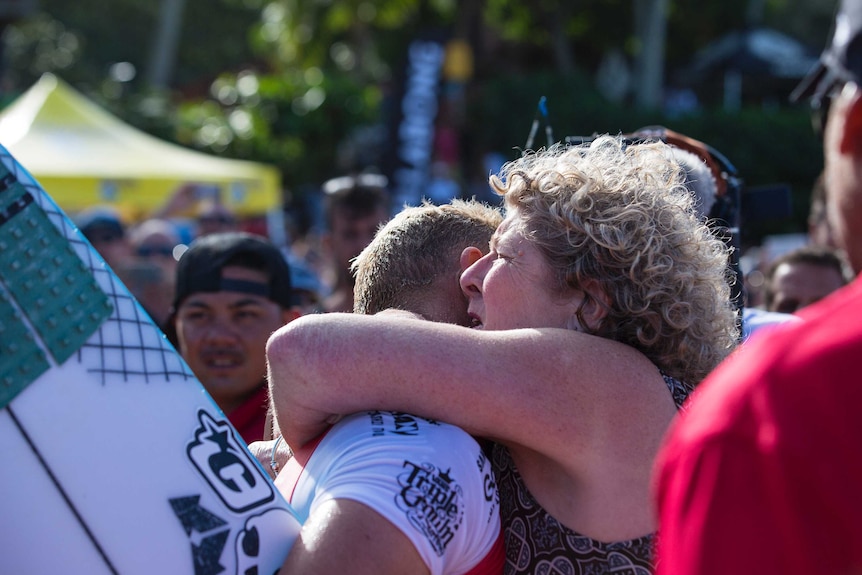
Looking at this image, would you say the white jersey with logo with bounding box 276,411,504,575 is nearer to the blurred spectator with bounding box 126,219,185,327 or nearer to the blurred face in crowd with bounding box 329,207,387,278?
the blurred face in crowd with bounding box 329,207,387,278

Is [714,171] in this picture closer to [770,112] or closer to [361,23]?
[770,112]

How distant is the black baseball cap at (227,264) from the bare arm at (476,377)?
2.00 metres

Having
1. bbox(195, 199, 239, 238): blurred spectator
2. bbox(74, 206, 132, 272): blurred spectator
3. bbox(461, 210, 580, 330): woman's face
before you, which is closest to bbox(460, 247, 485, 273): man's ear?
bbox(461, 210, 580, 330): woman's face

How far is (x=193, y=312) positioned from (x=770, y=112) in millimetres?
15951

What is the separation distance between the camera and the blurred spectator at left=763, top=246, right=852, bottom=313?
14.8 ft

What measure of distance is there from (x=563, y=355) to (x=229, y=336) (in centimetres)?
222

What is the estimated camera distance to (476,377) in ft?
5.49

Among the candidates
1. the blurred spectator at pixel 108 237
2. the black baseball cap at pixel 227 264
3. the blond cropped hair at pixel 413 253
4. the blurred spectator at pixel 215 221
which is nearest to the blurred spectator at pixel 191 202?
the blurred spectator at pixel 215 221

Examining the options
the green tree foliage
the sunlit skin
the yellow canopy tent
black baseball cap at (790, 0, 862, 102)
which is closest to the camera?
black baseball cap at (790, 0, 862, 102)

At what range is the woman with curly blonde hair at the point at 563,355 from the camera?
1.68 meters

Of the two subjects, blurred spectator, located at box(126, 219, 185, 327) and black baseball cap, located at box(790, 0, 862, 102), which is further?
blurred spectator, located at box(126, 219, 185, 327)

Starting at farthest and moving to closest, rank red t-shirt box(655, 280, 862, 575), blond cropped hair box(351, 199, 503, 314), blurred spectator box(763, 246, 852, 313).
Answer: blurred spectator box(763, 246, 852, 313) → blond cropped hair box(351, 199, 503, 314) → red t-shirt box(655, 280, 862, 575)

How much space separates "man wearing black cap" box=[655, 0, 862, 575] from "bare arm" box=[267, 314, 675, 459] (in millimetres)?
687

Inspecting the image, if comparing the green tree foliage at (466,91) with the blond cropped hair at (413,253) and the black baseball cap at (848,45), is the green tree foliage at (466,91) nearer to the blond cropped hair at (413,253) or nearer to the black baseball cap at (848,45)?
the blond cropped hair at (413,253)
